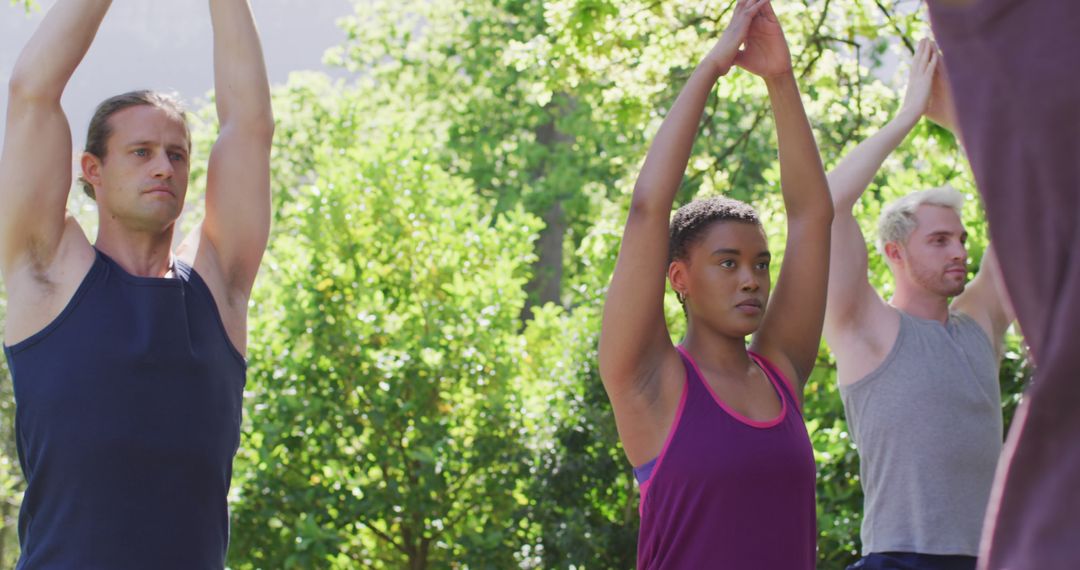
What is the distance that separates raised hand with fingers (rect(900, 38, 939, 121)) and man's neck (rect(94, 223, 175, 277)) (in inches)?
82.0

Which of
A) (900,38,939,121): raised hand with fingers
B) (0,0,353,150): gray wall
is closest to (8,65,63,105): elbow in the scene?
(900,38,939,121): raised hand with fingers

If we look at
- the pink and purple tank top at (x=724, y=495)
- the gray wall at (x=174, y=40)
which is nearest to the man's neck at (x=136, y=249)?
the pink and purple tank top at (x=724, y=495)

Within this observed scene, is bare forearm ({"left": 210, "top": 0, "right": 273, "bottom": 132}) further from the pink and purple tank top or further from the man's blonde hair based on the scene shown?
the man's blonde hair

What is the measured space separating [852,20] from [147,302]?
234 inches

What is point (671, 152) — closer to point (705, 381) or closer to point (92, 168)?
point (705, 381)

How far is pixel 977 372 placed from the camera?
373 cm

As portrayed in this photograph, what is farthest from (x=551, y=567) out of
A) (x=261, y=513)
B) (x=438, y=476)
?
(x=261, y=513)

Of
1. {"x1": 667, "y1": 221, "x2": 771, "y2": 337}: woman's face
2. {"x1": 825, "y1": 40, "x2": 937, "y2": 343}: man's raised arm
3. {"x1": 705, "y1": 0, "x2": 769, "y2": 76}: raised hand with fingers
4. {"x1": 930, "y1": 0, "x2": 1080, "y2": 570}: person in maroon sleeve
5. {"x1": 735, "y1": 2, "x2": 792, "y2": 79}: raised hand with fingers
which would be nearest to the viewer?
{"x1": 930, "y1": 0, "x2": 1080, "y2": 570}: person in maroon sleeve

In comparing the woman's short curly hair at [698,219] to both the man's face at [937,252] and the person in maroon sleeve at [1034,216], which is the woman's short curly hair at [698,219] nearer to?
the man's face at [937,252]

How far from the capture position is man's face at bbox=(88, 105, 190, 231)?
270 centimetres

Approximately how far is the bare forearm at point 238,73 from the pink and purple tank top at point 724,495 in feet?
3.91

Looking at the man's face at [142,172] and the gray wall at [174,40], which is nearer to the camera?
the man's face at [142,172]

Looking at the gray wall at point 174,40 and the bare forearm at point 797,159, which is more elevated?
the gray wall at point 174,40

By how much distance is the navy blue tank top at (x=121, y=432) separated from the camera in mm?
2416
